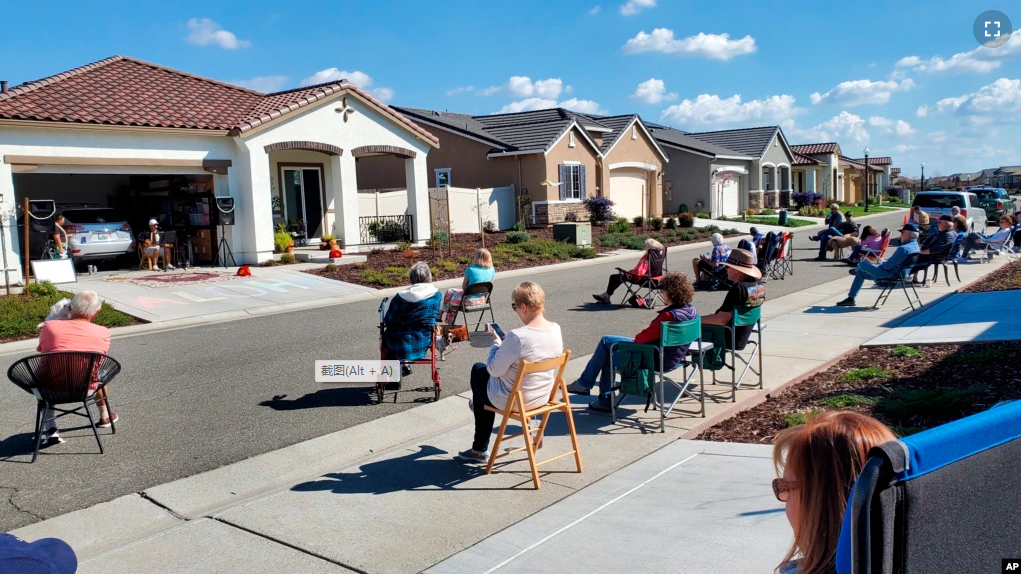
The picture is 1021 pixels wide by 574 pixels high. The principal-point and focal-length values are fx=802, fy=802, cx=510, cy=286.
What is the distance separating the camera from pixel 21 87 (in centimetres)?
1855

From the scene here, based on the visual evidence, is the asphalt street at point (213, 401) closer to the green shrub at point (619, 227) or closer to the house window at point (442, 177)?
the green shrub at point (619, 227)

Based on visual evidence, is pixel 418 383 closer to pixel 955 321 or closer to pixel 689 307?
pixel 689 307

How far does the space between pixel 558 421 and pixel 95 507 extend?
3.55 m

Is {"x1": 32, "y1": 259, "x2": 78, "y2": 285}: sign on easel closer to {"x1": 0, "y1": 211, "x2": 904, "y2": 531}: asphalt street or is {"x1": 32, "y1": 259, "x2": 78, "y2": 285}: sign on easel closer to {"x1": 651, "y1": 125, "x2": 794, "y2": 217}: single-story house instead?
{"x1": 0, "y1": 211, "x2": 904, "y2": 531}: asphalt street

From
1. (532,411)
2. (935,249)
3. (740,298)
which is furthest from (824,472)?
(935,249)

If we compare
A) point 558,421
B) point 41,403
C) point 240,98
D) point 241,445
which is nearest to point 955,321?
point 558,421

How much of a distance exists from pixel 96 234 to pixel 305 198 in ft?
22.0

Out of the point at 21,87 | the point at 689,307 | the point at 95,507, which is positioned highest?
the point at 21,87

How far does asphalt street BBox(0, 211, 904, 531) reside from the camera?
5.82m

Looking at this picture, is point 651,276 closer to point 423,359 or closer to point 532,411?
point 423,359

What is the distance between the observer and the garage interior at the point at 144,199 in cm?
2066

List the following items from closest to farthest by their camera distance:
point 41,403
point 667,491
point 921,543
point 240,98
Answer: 1. point 921,543
2. point 667,491
3. point 41,403
4. point 240,98

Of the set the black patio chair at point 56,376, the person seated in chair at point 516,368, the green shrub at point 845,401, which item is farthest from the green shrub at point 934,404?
the black patio chair at point 56,376

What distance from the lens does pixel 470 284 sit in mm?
10305
